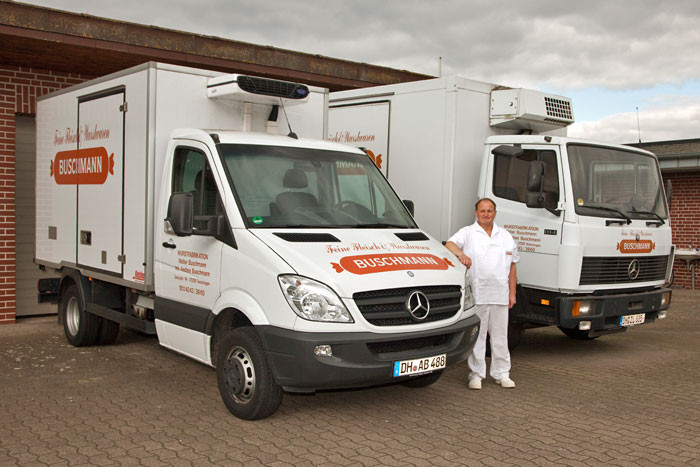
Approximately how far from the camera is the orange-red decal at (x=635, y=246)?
7531 mm

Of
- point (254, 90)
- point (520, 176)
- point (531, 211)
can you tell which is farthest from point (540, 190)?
point (254, 90)

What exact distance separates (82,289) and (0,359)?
1.10 metres

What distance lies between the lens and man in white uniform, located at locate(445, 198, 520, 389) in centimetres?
651

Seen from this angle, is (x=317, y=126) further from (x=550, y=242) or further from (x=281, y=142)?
(x=550, y=242)

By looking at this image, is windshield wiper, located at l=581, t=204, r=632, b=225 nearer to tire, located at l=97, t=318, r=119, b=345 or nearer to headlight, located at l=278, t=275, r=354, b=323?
headlight, located at l=278, t=275, r=354, b=323

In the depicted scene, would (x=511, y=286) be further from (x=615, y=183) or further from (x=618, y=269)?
(x=615, y=183)

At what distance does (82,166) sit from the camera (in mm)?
7914

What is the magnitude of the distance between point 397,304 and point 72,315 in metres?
4.93

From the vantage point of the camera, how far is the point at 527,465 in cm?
462

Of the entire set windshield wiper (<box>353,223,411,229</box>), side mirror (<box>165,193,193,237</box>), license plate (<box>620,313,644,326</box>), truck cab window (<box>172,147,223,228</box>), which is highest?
truck cab window (<box>172,147,223,228</box>)

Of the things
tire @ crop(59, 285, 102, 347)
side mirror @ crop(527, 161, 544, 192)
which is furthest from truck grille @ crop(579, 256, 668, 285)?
tire @ crop(59, 285, 102, 347)

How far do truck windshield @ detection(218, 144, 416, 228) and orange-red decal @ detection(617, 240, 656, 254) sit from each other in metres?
2.65

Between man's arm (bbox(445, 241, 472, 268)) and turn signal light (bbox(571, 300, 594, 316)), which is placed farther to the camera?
turn signal light (bbox(571, 300, 594, 316))

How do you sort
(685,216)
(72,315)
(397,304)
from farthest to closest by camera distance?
(685,216)
(72,315)
(397,304)
